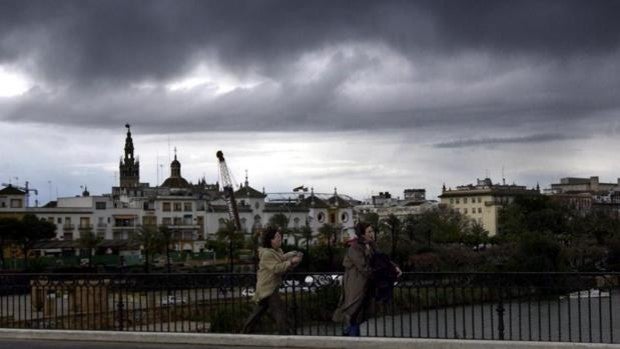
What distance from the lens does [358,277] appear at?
1353 centimetres

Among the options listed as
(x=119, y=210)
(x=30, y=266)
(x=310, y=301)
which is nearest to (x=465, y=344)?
(x=310, y=301)

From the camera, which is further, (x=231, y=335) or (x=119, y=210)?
(x=119, y=210)

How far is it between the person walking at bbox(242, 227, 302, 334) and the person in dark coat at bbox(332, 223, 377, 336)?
0.75 metres

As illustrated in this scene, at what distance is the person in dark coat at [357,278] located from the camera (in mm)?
13391

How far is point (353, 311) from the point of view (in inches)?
533

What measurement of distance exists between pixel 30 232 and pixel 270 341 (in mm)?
87095

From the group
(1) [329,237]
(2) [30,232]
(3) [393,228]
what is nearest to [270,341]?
(2) [30,232]

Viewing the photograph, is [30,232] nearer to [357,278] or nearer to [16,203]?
[16,203]

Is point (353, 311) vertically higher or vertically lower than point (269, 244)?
lower

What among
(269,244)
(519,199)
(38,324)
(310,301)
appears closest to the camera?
(269,244)

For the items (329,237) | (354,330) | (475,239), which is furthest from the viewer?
(475,239)

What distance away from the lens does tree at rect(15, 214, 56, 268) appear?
95.6 meters

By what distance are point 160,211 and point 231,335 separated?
12051cm

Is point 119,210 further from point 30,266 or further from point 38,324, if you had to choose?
point 38,324
